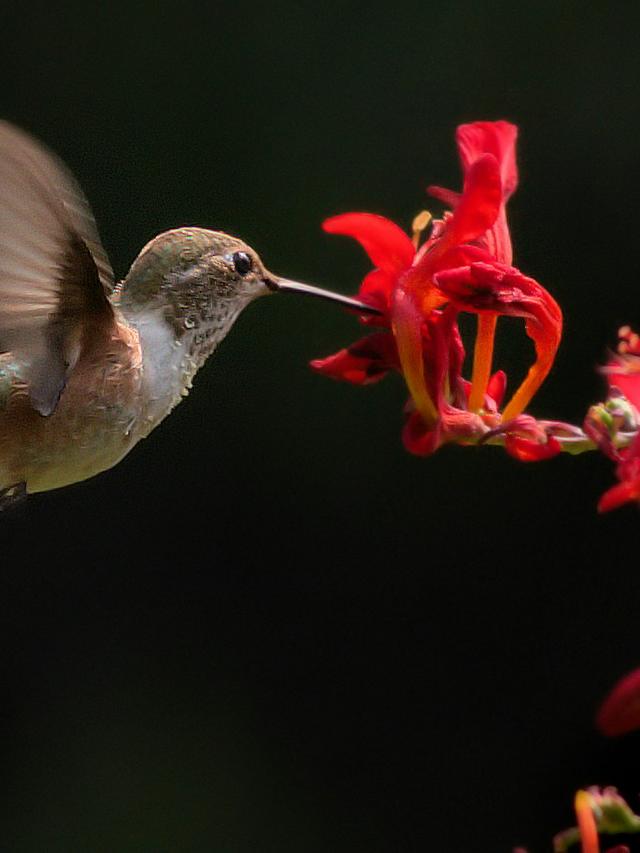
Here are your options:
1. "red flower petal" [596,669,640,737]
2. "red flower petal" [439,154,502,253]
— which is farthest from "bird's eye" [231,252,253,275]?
"red flower petal" [596,669,640,737]

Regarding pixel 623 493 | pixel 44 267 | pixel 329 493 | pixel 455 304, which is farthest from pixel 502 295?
pixel 329 493

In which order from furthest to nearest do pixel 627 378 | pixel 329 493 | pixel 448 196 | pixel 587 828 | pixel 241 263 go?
1. pixel 329 493
2. pixel 241 263
3. pixel 448 196
4. pixel 627 378
5. pixel 587 828

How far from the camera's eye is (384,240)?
1.25 m

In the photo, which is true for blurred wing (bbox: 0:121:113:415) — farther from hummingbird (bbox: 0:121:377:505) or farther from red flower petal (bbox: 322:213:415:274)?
red flower petal (bbox: 322:213:415:274)

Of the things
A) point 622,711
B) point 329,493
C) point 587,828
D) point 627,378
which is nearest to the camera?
point 622,711

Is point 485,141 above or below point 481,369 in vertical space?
above

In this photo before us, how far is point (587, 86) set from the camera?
359cm

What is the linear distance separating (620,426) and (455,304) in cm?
20

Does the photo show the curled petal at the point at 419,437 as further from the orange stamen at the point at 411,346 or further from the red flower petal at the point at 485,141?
the red flower petal at the point at 485,141

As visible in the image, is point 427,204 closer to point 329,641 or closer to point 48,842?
point 329,641

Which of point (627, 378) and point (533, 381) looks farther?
point (533, 381)

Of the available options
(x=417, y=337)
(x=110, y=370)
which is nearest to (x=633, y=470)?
(x=417, y=337)

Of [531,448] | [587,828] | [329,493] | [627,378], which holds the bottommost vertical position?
[329,493]

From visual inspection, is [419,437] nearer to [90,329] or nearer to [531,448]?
[531,448]
